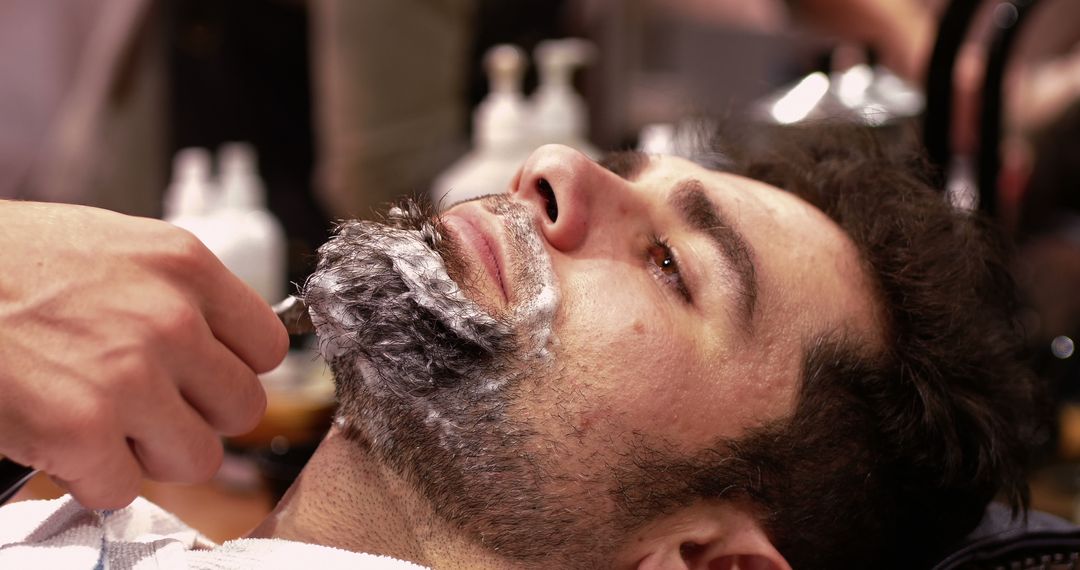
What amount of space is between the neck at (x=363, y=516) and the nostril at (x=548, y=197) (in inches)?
11.7

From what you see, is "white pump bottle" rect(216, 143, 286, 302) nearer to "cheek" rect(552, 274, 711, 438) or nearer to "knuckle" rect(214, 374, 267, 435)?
"knuckle" rect(214, 374, 267, 435)

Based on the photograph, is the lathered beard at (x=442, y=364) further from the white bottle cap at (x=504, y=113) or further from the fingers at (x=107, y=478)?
the white bottle cap at (x=504, y=113)

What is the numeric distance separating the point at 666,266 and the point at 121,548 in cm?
59

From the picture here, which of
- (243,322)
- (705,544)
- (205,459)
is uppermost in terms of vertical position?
(243,322)

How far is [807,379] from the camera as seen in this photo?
3.23 ft

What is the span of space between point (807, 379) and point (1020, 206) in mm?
1497

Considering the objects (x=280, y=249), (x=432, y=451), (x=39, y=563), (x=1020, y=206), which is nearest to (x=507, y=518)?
(x=432, y=451)

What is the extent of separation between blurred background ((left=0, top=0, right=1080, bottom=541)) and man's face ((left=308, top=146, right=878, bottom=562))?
A: 0.44 metres

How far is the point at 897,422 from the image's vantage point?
3.36ft

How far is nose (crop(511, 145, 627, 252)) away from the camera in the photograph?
3.20ft

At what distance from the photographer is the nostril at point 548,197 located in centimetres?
100

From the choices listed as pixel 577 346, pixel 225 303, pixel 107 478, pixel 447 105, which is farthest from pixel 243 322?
pixel 447 105

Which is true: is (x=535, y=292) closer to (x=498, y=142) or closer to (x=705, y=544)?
(x=705, y=544)

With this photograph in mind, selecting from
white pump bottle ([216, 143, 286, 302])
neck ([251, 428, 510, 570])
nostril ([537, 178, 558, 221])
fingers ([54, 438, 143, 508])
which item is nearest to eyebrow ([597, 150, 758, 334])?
nostril ([537, 178, 558, 221])
